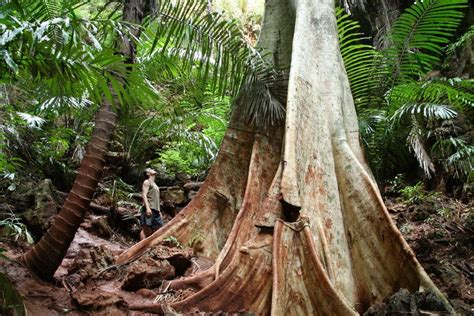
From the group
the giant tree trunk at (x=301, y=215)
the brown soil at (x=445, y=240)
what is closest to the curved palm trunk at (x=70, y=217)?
the giant tree trunk at (x=301, y=215)

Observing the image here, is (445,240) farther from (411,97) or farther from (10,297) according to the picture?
(10,297)

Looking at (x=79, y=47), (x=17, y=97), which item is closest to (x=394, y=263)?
(x=79, y=47)

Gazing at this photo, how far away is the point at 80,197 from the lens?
3758 millimetres

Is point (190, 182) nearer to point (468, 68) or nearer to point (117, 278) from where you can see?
point (117, 278)

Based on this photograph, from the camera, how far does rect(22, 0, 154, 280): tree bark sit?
146 inches

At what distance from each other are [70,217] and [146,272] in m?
0.85

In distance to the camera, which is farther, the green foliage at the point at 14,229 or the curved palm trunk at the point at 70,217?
the green foliage at the point at 14,229

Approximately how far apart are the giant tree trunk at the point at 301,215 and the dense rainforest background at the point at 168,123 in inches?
11.7

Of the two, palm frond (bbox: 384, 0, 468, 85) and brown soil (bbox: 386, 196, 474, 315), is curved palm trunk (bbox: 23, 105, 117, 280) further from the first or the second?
palm frond (bbox: 384, 0, 468, 85)

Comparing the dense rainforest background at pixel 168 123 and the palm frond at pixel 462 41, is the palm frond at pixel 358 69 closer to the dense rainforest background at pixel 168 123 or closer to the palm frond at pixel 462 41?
the dense rainforest background at pixel 168 123

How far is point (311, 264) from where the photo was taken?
3.26m

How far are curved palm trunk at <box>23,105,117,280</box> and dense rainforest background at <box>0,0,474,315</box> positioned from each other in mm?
81

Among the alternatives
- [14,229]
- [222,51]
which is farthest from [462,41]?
[14,229]

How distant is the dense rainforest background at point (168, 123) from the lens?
129 inches
